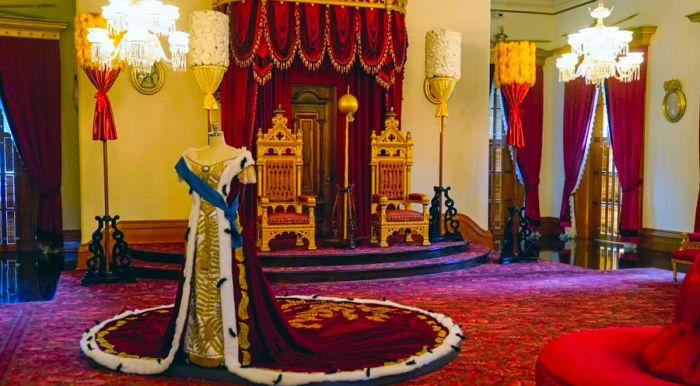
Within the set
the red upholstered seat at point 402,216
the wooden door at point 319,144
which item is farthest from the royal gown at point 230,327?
the wooden door at point 319,144

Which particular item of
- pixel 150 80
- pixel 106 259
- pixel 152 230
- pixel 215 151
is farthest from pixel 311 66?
pixel 215 151

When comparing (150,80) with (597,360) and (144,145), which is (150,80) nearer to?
(144,145)

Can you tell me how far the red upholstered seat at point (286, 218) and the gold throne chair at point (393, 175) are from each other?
0.97 metres

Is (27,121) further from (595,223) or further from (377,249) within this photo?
(595,223)

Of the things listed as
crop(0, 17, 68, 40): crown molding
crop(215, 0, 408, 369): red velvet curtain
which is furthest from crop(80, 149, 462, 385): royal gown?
crop(0, 17, 68, 40): crown molding

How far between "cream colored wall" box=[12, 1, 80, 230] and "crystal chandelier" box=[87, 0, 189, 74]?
3.61 m

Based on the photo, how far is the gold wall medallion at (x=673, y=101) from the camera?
964 cm

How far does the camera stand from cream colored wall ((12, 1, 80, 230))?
32.9ft

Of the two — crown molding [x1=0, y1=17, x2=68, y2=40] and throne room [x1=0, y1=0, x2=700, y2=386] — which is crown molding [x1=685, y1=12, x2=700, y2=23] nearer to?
throne room [x1=0, y1=0, x2=700, y2=386]

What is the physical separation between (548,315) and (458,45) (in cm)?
415

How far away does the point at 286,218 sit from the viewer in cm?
764

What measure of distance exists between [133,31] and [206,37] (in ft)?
4.70

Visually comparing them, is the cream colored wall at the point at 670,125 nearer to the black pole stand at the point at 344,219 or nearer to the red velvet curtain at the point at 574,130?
the red velvet curtain at the point at 574,130

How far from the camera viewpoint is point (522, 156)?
12141 mm
